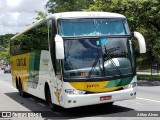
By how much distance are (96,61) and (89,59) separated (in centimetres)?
21

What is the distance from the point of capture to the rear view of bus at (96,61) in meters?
11.3

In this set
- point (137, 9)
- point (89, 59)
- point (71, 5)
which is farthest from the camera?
point (71, 5)

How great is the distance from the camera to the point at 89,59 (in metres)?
11.4

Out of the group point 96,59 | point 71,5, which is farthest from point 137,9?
point 71,5

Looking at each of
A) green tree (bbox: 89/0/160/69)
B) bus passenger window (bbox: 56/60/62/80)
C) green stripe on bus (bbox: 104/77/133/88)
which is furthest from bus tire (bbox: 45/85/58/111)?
green tree (bbox: 89/0/160/69)

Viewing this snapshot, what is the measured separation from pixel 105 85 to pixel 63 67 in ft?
4.40

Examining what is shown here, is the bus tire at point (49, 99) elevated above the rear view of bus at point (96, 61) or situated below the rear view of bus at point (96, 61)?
below

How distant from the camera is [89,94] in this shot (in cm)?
1127

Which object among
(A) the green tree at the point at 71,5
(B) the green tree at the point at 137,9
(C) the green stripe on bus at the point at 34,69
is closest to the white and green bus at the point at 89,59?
(C) the green stripe on bus at the point at 34,69

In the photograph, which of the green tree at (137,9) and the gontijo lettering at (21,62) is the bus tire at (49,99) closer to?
the gontijo lettering at (21,62)

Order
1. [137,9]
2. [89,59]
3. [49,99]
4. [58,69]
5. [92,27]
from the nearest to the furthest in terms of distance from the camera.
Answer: [89,59] < [58,69] < [92,27] < [49,99] < [137,9]

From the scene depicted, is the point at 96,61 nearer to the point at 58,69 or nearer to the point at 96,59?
the point at 96,59

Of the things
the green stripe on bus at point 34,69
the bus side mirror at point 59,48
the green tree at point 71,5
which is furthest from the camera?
the green tree at point 71,5

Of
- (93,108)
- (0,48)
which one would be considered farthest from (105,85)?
(0,48)
